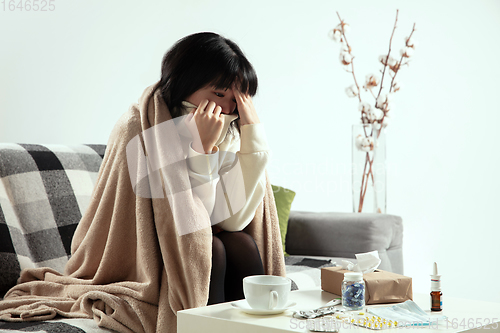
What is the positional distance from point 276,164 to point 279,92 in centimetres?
42

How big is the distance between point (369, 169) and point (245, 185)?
1.10 m

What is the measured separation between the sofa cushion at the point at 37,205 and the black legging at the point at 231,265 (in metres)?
0.53

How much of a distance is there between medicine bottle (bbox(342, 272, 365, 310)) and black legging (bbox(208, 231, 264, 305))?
0.36 meters

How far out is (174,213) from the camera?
44.5 inches

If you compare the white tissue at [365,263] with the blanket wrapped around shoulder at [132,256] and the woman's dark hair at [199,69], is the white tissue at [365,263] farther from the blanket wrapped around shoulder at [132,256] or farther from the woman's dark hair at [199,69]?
the woman's dark hair at [199,69]

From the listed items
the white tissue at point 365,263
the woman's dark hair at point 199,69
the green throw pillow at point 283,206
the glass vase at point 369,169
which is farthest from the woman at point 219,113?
the glass vase at point 369,169

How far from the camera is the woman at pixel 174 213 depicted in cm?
108

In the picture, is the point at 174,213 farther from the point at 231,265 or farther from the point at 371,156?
the point at 371,156

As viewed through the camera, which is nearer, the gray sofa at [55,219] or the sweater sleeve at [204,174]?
the sweater sleeve at [204,174]

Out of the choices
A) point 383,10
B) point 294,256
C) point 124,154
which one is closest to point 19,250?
point 124,154

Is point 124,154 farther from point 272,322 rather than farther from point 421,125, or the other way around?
point 421,125

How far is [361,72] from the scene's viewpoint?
2.82 meters

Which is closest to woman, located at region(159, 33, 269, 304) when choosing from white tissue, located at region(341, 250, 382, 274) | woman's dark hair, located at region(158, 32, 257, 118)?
woman's dark hair, located at region(158, 32, 257, 118)

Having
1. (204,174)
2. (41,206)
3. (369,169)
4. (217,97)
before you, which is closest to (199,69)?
(217,97)
